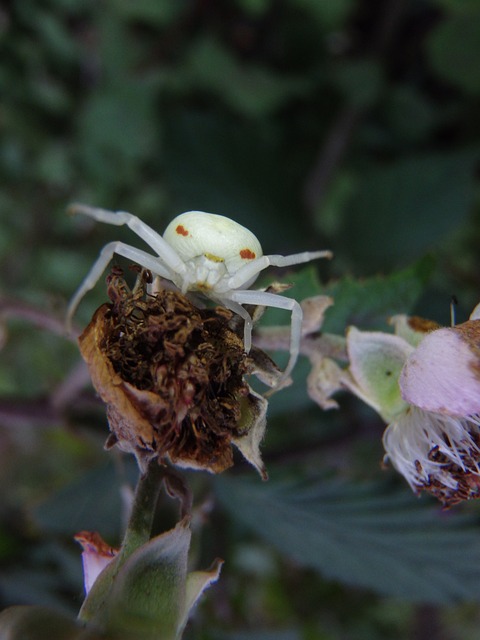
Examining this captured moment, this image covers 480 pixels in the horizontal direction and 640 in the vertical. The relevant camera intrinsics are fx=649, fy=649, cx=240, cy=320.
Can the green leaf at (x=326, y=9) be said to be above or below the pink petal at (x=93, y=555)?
above

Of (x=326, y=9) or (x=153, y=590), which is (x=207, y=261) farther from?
(x=326, y=9)

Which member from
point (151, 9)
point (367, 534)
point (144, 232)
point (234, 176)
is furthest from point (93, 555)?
point (151, 9)

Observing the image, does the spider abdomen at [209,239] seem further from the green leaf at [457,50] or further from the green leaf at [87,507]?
the green leaf at [457,50]

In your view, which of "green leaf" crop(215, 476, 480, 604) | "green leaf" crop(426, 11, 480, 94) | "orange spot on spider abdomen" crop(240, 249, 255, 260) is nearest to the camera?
"orange spot on spider abdomen" crop(240, 249, 255, 260)

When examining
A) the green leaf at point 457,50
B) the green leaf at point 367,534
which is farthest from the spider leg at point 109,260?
the green leaf at point 457,50

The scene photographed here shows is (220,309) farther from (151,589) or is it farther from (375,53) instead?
(375,53)

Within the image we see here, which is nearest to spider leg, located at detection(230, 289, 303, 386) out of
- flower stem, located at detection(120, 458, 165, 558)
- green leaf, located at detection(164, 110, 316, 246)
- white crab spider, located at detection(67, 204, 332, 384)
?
white crab spider, located at detection(67, 204, 332, 384)

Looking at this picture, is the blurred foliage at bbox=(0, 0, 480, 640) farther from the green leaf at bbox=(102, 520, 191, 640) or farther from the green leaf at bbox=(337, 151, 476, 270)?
the green leaf at bbox=(102, 520, 191, 640)
